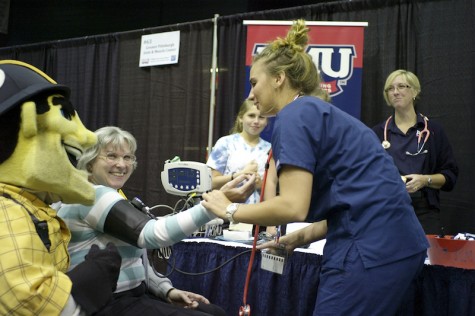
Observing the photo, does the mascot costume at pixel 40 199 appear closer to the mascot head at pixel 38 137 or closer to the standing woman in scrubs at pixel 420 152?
the mascot head at pixel 38 137

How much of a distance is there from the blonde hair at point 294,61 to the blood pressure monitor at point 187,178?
0.60 metres

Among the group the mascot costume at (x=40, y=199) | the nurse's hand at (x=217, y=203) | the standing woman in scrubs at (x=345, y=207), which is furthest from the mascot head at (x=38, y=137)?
the standing woman in scrubs at (x=345, y=207)

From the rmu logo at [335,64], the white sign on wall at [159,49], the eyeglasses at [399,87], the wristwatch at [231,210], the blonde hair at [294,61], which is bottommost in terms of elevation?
the wristwatch at [231,210]

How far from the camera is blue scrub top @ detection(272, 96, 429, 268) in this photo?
1.34 meters

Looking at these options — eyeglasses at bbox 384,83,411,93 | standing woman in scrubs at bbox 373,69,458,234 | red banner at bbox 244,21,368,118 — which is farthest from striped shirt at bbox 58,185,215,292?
red banner at bbox 244,21,368,118

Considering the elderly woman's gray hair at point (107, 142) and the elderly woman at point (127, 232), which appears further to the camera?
→ the elderly woman's gray hair at point (107, 142)

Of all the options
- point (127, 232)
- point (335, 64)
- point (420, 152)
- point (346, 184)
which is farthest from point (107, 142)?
point (335, 64)

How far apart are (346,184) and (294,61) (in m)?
0.40

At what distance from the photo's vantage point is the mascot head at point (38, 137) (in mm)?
1242

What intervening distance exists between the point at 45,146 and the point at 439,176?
222 centimetres

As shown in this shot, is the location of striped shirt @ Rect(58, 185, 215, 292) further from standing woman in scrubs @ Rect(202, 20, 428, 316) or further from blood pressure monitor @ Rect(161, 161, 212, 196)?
blood pressure monitor @ Rect(161, 161, 212, 196)

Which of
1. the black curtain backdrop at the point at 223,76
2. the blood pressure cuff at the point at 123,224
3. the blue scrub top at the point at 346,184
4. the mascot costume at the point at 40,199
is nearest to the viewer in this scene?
the mascot costume at the point at 40,199

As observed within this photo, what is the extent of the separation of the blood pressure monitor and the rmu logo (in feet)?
6.74

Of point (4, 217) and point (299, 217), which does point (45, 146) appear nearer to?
point (4, 217)
